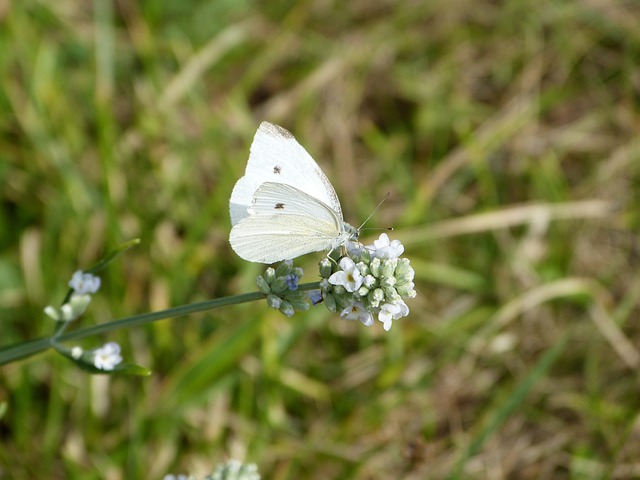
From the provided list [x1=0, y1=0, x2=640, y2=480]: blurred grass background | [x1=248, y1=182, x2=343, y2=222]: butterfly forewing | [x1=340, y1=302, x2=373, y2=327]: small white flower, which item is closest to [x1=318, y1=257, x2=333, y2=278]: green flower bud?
[x1=340, y1=302, x2=373, y2=327]: small white flower

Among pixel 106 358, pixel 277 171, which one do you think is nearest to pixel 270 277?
pixel 277 171

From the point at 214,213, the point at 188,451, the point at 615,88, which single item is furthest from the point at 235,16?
the point at 188,451

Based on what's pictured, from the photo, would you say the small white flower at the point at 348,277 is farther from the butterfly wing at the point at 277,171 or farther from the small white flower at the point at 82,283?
the small white flower at the point at 82,283

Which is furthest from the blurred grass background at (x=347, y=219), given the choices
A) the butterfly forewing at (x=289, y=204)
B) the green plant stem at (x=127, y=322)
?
the green plant stem at (x=127, y=322)

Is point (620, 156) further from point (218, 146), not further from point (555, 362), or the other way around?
Answer: point (218, 146)

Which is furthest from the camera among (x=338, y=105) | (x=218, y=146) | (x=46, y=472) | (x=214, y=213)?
(x=338, y=105)

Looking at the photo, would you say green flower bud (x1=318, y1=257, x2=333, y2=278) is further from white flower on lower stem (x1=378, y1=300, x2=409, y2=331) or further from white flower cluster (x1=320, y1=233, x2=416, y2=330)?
white flower on lower stem (x1=378, y1=300, x2=409, y2=331)
